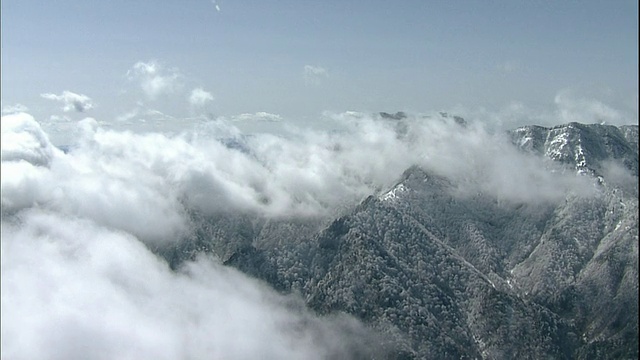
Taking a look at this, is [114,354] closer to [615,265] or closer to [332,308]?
[332,308]

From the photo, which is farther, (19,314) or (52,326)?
(52,326)

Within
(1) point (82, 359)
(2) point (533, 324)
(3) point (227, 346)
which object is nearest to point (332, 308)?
(3) point (227, 346)

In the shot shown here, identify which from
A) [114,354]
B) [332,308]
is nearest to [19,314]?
[114,354]

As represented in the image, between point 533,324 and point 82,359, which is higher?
point 533,324

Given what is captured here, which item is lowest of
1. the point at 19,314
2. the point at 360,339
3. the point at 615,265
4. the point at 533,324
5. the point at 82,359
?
the point at 82,359

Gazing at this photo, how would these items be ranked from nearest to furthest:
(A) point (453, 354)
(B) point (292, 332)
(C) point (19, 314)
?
1. (C) point (19, 314)
2. (A) point (453, 354)
3. (B) point (292, 332)

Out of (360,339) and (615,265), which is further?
(615,265)

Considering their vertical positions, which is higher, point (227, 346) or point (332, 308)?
point (332, 308)

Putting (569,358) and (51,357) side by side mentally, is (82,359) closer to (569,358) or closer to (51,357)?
(51,357)

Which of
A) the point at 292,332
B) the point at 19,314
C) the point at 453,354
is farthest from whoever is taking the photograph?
the point at 292,332
